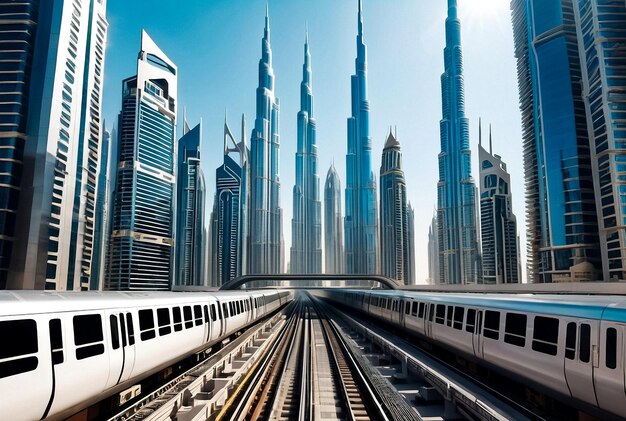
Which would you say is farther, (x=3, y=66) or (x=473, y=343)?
(x=3, y=66)

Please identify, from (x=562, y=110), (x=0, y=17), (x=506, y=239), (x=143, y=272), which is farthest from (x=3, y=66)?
(x=506, y=239)

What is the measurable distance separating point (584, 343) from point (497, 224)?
589ft

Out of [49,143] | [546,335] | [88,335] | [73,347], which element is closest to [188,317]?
[88,335]

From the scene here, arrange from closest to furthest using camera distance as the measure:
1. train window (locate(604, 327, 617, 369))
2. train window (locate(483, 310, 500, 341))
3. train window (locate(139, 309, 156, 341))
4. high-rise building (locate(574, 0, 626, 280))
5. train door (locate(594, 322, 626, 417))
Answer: train door (locate(594, 322, 626, 417)), train window (locate(604, 327, 617, 369)), train window (locate(139, 309, 156, 341)), train window (locate(483, 310, 500, 341)), high-rise building (locate(574, 0, 626, 280))

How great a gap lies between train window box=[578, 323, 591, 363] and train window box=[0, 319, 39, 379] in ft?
34.4

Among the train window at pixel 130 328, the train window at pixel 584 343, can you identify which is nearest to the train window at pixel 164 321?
the train window at pixel 130 328

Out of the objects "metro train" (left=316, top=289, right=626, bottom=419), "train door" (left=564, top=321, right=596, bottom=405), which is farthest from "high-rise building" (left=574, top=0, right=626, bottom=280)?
"train door" (left=564, top=321, right=596, bottom=405)

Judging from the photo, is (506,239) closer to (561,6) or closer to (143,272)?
(561,6)

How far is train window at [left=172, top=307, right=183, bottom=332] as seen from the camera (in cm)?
1430

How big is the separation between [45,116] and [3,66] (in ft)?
46.4

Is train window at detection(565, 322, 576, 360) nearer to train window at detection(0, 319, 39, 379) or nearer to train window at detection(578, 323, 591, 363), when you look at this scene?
train window at detection(578, 323, 591, 363)

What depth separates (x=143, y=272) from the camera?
460 ft

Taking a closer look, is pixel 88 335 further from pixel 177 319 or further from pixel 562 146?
pixel 562 146

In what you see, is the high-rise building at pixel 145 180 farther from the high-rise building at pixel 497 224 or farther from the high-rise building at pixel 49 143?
the high-rise building at pixel 497 224
